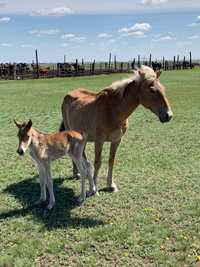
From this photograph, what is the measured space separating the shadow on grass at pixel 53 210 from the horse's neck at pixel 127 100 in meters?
1.60

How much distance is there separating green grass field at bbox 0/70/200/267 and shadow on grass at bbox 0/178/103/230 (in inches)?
0.5

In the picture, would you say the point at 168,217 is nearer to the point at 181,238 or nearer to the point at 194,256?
the point at 181,238

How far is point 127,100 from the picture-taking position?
728 cm

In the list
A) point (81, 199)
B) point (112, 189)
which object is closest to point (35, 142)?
point (81, 199)

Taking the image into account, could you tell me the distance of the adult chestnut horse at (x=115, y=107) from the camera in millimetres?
6859

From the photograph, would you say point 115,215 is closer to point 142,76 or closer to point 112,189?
point 112,189

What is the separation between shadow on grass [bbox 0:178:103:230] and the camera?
21.1 feet

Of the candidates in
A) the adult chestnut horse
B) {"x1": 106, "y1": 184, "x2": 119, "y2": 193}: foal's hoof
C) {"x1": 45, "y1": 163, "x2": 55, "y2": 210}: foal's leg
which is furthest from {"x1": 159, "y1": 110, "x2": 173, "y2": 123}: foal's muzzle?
{"x1": 45, "y1": 163, "x2": 55, "y2": 210}: foal's leg

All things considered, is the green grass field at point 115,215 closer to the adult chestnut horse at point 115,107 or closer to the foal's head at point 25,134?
the adult chestnut horse at point 115,107

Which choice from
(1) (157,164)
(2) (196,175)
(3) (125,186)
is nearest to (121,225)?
(3) (125,186)

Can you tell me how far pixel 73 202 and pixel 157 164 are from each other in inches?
117

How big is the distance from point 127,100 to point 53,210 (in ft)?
6.79

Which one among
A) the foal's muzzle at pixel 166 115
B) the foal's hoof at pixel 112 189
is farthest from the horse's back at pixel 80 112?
the foal's muzzle at pixel 166 115

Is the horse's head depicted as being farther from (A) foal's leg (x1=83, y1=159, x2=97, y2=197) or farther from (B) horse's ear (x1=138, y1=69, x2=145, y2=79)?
(A) foal's leg (x1=83, y1=159, x2=97, y2=197)
